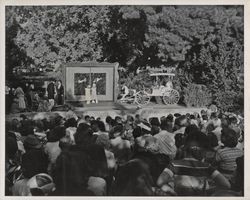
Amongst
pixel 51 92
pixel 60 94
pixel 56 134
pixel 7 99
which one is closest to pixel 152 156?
pixel 56 134

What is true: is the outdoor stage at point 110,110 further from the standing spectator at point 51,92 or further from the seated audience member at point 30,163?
the seated audience member at point 30,163

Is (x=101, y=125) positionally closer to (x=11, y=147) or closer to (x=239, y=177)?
(x=11, y=147)

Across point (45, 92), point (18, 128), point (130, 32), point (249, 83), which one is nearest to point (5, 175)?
point (18, 128)

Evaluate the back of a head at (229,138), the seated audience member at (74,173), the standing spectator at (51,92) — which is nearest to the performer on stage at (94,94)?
the standing spectator at (51,92)

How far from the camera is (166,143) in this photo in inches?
182

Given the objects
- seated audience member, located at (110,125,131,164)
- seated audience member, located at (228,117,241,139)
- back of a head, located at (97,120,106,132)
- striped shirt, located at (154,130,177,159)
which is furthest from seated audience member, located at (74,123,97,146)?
seated audience member, located at (228,117,241,139)

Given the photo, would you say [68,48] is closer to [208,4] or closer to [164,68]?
[164,68]

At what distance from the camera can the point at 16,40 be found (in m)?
4.68

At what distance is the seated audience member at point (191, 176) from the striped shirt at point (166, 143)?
0.41 feet

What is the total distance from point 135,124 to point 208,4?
169cm

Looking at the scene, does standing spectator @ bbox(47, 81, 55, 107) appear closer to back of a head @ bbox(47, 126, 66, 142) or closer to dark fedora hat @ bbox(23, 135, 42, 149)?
back of a head @ bbox(47, 126, 66, 142)

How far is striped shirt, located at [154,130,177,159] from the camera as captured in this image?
4.60 meters

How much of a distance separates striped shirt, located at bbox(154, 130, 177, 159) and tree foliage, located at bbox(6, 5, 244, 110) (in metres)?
0.62

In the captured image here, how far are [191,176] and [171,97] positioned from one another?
0.97 meters
